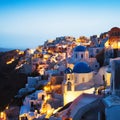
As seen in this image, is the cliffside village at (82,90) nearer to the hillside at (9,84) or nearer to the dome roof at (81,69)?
the dome roof at (81,69)

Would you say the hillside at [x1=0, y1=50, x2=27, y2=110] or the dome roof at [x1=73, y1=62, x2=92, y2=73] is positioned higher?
the dome roof at [x1=73, y1=62, x2=92, y2=73]

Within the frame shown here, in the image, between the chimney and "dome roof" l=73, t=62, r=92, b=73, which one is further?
"dome roof" l=73, t=62, r=92, b=73

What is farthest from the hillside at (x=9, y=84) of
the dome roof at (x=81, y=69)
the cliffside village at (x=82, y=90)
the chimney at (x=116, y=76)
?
the chimney at (x=116, y=76)

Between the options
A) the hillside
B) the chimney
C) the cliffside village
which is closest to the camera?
the chimney

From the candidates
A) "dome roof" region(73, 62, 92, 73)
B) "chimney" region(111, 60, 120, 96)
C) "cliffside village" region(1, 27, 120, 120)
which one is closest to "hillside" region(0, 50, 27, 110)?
"cliffside village" region(1, 27, 120, 120)

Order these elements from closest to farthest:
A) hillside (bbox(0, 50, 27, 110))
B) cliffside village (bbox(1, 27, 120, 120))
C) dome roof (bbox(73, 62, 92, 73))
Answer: cliffside village (bbox(1, 27, 120, 120))
dome roof (bbox(73, 62, 92, 73))
hillside (bbox(0, 50, 27, 110))

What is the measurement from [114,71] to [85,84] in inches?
522

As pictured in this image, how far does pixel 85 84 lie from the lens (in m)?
26.1

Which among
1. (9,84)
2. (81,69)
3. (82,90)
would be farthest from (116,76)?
(9,84)

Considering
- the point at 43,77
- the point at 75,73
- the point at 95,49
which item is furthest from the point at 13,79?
the point at 75,73

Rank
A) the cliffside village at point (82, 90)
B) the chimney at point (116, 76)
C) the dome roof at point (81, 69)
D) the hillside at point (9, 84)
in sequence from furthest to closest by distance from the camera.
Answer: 1. the hillside at point (9, 84)
2. the dome roof at point (81, 69)
3. the cliffside village at point (82, 90)
4. the chimney at point (116, 76)

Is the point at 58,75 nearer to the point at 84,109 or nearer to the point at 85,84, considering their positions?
the point at 85,84

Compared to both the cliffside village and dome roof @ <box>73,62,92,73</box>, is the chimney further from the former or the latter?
dome roof @ <box>73,62,92,73</box>

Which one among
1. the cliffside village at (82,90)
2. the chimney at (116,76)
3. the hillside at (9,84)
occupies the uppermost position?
the chimney at (116,76)
